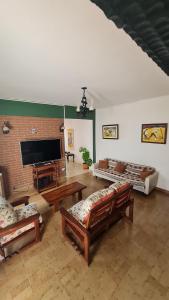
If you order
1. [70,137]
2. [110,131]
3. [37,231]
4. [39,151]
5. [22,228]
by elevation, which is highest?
[110,131]

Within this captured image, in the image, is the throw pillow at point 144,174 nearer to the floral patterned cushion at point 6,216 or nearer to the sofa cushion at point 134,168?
the sofa cushion at point 134,168

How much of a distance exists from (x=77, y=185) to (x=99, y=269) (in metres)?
1.79

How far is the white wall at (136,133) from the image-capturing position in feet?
12.0

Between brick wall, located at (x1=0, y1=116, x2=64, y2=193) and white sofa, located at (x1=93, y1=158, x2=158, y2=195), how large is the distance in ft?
7.22

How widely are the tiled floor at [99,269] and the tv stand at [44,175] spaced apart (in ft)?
5.48

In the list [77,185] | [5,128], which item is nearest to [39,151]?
[5,128]

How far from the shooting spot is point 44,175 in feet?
13.1

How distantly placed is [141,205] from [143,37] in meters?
3.16

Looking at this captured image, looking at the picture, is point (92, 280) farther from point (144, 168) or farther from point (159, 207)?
point (144, 168)

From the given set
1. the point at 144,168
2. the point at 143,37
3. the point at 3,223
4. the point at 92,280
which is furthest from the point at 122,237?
the point at 143,37

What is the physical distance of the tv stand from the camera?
393cm

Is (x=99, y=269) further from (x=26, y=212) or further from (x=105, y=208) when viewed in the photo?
(x=26, y=212)

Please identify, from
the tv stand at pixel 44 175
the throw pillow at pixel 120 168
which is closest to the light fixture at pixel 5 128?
the tv stand at pixel 44 175

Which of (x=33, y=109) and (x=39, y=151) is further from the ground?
(x=33, y=109)
